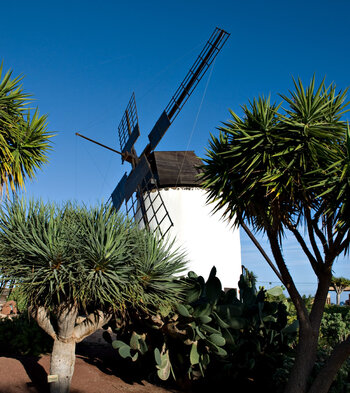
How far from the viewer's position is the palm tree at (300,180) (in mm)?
6113

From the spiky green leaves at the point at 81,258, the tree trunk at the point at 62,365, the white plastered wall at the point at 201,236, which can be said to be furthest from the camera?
the white plastered wall at the point at 201,236

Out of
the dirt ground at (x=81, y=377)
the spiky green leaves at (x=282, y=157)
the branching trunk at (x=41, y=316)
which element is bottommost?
the dirt ground at (x=81, y=377)

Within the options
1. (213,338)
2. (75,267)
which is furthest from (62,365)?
(213,338)

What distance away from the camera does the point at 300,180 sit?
646 cm

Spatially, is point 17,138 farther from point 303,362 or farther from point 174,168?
point 174,168

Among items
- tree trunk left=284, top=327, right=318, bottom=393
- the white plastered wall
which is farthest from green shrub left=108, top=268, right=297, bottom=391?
the white plastered wall

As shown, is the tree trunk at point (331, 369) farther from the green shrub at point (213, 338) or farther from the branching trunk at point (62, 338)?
the branching trunk at point (62, 338)

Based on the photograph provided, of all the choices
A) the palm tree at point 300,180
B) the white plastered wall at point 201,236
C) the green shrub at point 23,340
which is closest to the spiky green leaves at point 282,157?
the palm tree at point 300,180

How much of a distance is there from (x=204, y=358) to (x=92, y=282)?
270cm

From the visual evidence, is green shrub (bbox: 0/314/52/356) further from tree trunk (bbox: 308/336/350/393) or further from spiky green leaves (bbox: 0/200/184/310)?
tree trunk (bbox: 308/336/350/393)

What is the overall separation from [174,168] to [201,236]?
131 inches

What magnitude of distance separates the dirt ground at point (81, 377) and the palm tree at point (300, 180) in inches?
122

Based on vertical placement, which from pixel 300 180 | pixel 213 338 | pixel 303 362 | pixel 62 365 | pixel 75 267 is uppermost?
pixel 300 180

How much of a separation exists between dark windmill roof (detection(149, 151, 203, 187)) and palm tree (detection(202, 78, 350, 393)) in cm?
1001
